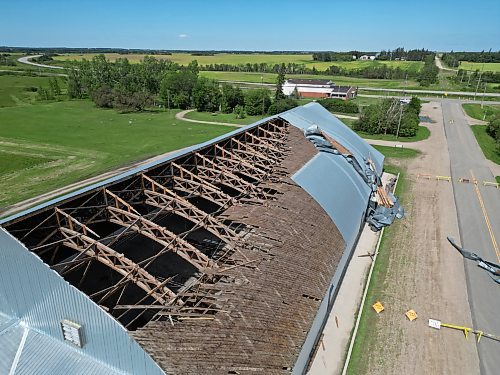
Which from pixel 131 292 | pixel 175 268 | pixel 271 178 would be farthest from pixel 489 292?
pixel 131 292

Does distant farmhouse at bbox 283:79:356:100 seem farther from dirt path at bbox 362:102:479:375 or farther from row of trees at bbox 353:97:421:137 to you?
dirt path at bbox 362:102:479:375

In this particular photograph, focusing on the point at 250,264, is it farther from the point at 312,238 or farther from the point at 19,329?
the point at 19,329

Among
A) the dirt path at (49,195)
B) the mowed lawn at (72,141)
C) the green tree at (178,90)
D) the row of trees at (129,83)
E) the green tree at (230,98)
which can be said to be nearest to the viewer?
the dirt path at (49,195)

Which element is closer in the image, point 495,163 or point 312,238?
point 312,238

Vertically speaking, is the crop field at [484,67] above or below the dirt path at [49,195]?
above

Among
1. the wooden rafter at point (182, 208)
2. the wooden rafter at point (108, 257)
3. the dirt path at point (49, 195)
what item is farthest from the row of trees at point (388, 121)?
the wooden rafter at point (108, 257)

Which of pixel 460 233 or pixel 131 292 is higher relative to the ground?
pixel 131 292

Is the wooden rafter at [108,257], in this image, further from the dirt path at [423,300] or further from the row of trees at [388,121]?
the row of trees at [388,121]
